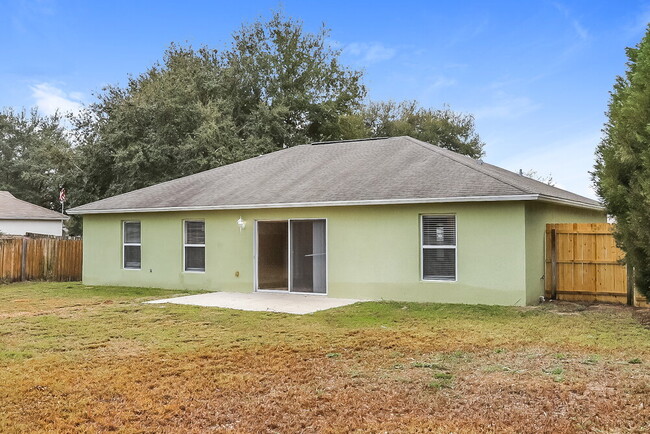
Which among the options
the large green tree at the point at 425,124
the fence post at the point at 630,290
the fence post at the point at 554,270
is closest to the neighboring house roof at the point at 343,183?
the fence post at the point at 554,270

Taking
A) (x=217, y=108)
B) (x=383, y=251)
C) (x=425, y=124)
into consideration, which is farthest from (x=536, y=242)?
(x=425, y=124)

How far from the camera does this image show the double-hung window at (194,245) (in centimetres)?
1498

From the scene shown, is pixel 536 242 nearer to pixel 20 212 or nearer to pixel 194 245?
pixel 194 245

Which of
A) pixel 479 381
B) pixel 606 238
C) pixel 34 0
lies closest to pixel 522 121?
pixel 606 238

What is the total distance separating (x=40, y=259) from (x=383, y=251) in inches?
489

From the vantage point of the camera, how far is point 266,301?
1242 cm

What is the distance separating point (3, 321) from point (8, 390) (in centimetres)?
524

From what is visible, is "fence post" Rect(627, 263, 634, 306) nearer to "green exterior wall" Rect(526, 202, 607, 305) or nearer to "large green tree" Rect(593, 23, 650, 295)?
"green exterior wall" Rect(526, 202, 607, 305)

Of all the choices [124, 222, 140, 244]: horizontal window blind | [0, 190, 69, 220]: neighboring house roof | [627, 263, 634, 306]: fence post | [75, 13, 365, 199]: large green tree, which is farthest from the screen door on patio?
[0, 190, 69, 220]: neighboring house roof

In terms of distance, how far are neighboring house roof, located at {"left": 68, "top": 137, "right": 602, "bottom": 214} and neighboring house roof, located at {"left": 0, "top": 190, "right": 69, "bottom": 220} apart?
51.1 ft

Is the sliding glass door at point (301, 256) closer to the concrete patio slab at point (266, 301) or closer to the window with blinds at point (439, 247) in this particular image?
the concrete patio slab at point (266, 301)

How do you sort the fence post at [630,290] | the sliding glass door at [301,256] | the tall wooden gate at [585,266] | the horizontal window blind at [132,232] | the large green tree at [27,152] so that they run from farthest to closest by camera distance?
the large green tree at [27,152] < the horizontal window blind at [132,232] < the sliding glass door at [301,256] < the tall wooden gate at [585,266] < the fence post at [630,290]

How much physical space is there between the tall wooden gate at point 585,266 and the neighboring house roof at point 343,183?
91 centimetres

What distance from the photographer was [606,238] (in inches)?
469
